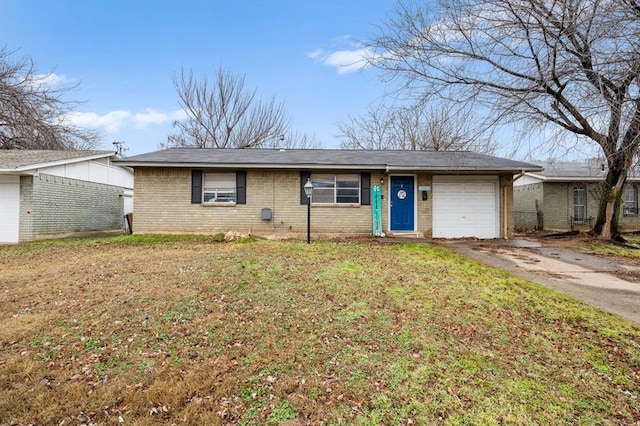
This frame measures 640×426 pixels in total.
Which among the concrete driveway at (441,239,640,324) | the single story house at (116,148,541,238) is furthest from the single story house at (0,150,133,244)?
the concrete driveway at (441,239,640,324)

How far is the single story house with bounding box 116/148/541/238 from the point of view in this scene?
35.2ft

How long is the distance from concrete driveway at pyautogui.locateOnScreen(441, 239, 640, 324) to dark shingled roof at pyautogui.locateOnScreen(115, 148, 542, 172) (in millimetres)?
2491

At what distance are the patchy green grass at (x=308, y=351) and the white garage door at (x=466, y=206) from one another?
233 inches

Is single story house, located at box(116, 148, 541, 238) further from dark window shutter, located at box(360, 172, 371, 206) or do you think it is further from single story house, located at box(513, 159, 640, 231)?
single story house, located at box(513, 159, 640, 231)

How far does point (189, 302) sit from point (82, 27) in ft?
49.2

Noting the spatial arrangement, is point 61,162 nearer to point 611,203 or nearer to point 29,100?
point 29,100

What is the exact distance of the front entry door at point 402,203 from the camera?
1115 centimetres

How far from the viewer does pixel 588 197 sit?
15.0m

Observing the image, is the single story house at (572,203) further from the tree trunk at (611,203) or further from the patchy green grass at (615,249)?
the patchy green grass at (615,249)

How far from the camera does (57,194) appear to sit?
38.6 ft

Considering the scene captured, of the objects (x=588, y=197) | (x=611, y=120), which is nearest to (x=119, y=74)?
(x=611, y=120)

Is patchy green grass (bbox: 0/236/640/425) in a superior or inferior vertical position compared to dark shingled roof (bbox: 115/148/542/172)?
inferior

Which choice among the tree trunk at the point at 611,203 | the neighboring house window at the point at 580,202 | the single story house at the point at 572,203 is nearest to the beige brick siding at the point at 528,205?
the single story house at the point at 572,203

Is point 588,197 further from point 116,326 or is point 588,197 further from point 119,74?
point 119,74
